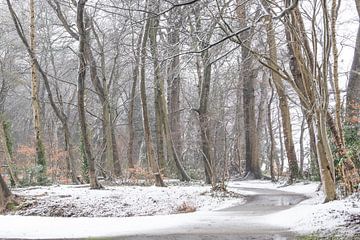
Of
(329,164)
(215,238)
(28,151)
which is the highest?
(28,151)

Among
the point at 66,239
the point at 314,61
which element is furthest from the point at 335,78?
the point at 66,239

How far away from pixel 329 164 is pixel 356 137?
447 centimetres

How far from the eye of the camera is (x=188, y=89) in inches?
1276

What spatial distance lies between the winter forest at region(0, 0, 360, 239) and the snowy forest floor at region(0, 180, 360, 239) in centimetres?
26

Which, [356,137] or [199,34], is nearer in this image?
[199,34]

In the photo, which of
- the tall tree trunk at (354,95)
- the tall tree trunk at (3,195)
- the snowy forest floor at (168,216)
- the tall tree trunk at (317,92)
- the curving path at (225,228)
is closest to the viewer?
the curving path at (225,228)

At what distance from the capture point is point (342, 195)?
10.3 metres

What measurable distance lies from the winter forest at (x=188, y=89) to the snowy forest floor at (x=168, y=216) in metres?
0.26

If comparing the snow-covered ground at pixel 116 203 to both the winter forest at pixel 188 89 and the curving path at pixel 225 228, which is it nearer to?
the winter forest at pixel 188 89

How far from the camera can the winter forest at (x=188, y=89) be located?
9.98m

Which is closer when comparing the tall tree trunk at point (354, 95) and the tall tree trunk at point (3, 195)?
the tall tree trunk at point (3, 195)

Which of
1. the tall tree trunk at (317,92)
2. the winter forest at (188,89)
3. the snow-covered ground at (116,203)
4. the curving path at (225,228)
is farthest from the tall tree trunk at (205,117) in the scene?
the tall tree trunk at (317,92)

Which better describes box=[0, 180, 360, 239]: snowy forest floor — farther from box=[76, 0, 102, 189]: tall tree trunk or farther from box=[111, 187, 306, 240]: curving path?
box=[76, 0, 102, 189]: tall tree trunk

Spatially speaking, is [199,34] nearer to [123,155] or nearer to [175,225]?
[175,225]
